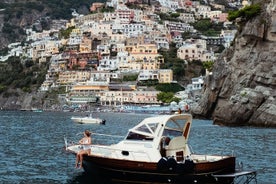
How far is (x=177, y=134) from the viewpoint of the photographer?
3106cm

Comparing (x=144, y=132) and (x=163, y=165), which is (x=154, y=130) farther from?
(x=163, y=165)

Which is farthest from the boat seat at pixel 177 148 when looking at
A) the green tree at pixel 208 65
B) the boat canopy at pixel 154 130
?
the green tree at pixel 208 65

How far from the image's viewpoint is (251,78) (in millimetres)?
84625

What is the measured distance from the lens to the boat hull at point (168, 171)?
28.3 metres

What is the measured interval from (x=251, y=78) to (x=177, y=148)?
2209 inches

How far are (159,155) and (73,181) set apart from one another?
5019mm

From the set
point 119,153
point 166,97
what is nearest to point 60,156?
point 119,153

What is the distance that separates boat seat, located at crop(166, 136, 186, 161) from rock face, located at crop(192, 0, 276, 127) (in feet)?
156

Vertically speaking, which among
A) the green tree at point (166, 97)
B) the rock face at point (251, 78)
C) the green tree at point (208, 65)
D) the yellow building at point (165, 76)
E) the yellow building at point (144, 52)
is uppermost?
the rock face at point (251, 78)

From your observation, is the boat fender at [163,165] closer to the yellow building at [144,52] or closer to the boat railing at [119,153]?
the boat railing at [119,153]

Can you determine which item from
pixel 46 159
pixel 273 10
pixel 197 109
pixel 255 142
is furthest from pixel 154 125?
pixel 197 109

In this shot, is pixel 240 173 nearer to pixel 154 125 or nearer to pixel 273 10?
pixel 154 125

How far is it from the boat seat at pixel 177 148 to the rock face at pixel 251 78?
47458mm

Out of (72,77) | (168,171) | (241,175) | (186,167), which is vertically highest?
(186,167)
